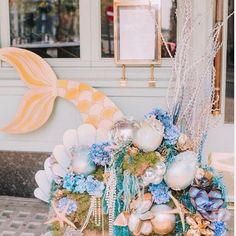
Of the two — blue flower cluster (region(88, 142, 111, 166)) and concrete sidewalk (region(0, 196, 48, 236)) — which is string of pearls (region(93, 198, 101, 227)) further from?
concrete sidewalk (region(0, 196, 48, 236))

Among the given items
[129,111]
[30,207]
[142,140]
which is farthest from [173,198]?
[30,207]

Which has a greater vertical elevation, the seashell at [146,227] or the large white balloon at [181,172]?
the large white balloon at [181,172]

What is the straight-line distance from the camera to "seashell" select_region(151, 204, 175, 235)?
2535 millimetres

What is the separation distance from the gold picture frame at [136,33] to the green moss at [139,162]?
1915 millimetres

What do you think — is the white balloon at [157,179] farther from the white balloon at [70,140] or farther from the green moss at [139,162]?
the white balloon at [70,140]

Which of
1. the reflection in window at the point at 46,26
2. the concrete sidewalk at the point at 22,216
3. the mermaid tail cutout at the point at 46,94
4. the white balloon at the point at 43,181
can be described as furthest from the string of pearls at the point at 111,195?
the reflection in window at the point at 46,26

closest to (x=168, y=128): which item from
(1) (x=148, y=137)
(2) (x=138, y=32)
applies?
(1) (x=148, y=137)

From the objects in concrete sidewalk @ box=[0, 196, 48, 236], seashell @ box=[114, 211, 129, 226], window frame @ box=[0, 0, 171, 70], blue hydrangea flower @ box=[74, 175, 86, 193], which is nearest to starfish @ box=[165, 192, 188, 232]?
seashell @ box=[114, 211, 129, 226]

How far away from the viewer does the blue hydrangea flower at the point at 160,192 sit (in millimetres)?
2557

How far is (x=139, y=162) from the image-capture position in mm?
2525

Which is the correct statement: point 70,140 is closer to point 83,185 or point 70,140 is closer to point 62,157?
point 62,157

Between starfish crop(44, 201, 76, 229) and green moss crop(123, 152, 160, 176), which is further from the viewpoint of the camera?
starfish crop(44, 201, 76, 229)

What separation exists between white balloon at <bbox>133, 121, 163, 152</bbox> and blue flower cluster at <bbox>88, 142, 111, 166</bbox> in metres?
0.19

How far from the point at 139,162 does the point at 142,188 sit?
0.42 ft
